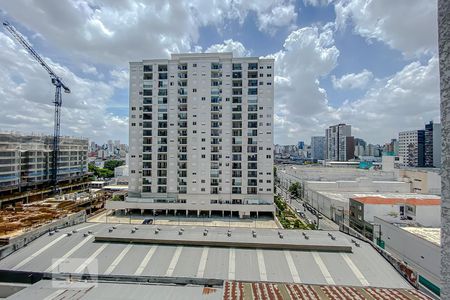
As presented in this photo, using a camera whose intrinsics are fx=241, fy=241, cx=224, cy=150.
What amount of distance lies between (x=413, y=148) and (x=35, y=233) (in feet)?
477

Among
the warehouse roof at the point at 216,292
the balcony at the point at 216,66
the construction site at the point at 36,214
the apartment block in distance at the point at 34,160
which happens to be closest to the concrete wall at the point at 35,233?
the construction site at the point at 36,214

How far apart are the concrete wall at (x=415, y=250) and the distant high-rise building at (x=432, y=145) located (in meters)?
106

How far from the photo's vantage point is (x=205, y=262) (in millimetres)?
17703

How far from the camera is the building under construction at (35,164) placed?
48.1 metres

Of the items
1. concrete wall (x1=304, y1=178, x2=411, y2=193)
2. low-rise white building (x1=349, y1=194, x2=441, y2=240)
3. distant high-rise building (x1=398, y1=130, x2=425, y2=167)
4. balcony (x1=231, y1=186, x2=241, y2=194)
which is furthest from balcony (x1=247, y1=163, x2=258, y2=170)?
distant high-rise building (x1=398, y1=130, x2=425, y2=167)

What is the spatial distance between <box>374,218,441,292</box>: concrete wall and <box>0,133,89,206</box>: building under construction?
2497 inches

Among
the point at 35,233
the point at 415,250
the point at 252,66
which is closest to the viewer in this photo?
the point at 415,250

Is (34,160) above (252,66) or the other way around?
the other way around

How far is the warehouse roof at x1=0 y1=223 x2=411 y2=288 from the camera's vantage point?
16.1m

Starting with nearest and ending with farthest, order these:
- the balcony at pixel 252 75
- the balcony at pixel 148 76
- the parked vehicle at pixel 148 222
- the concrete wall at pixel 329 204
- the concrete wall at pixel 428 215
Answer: the concrete wall at pixel 428 215 → the parked vehicle at pixel 148 222 → the concrete wall at pixel 329 204 → the balcony at pixel 252 75 → the balcony at pixel 148 76

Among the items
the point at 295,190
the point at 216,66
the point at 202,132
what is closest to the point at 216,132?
the point at 202,132

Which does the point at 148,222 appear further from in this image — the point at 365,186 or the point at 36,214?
the point at 365,186

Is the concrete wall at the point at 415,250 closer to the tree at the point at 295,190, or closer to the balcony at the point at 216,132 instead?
the balcony at the point at 216,132

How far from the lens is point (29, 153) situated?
55219 millimetres
